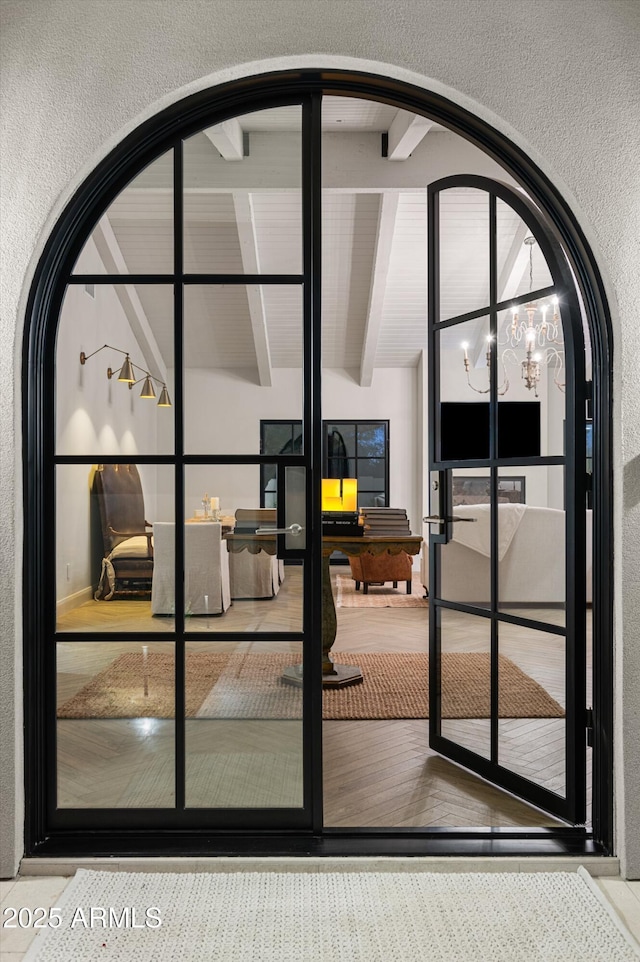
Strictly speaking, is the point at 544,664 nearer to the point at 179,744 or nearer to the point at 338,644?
the point at 179,744

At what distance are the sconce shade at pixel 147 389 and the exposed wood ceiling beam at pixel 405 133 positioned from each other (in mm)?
2464

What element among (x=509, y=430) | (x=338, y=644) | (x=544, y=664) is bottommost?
(x=338, y=644)

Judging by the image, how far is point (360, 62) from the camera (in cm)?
200

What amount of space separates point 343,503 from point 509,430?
4.16ft

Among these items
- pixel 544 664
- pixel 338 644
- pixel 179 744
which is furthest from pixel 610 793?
pixel 338 644

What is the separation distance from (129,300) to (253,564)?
910 millimetres

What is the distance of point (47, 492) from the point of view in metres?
2.07

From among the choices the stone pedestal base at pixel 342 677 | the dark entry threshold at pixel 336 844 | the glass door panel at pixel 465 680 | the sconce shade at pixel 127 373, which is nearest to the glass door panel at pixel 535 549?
the glass door panel at pixel 465 680

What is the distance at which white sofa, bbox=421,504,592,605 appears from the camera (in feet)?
A: 7.42

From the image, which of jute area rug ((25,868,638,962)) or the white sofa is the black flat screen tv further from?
jute area rug ((25,868,638,962))

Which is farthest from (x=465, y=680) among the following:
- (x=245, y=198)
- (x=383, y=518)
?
(x=383, y=518)

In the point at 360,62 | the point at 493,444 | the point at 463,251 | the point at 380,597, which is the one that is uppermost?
the point at 360,62

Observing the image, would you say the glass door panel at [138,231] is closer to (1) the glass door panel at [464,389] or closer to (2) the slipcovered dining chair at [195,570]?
(2) the slipcovered dining chair at [195,570]

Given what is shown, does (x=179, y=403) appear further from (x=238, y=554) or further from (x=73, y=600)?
(x=73, y=600)
